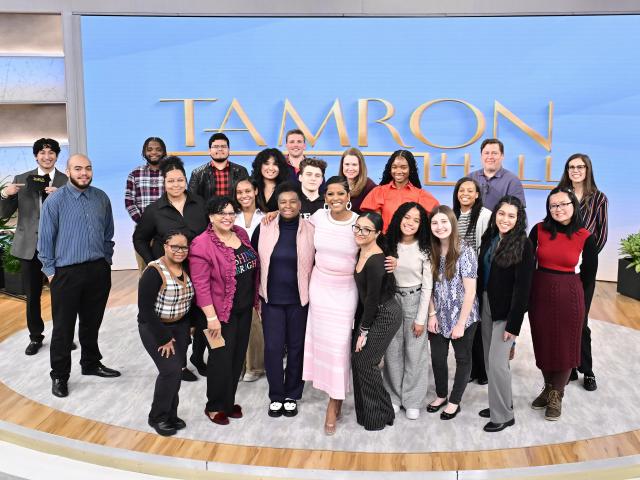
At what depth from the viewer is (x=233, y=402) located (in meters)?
4.07

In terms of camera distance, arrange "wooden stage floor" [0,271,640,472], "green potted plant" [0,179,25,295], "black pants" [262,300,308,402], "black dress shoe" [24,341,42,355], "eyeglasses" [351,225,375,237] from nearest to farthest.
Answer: "wooden stage floor" [0,271,640,472] < "eyeglasses" [351,225,375,237] < "black pants" [262,300,308,402] < "black dress shoe" [24,341,42,355] < "green potted plant" [0,179,25,295]

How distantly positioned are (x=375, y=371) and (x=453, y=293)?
64 centimetres

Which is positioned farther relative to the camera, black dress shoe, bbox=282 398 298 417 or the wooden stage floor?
black dress shoe, bbox=282 398 298 417

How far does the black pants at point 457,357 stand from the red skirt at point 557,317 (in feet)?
1.22

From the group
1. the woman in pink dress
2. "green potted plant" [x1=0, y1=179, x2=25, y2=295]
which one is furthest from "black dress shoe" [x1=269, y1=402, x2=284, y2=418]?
"green potted plant" [x1=0, y1=179, x2=25, y2=295]

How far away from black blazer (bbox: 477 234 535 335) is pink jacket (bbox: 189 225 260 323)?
1444 millimetres

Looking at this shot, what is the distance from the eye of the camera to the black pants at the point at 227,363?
12.8 ft

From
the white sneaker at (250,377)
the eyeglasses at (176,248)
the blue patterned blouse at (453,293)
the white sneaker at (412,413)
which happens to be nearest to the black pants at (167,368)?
the eyeglasses at (176,248)

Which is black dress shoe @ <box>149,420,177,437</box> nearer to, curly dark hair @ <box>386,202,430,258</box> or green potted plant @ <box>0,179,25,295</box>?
curly dark hair @ <box>386,202,430,258</box>

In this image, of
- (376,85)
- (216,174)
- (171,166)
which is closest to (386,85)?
(376,85)

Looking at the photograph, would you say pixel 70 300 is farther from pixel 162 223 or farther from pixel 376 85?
pixel 376 85

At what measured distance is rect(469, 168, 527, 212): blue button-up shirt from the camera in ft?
15.7

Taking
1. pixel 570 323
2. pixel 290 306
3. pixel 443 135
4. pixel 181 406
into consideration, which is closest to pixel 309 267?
pixel 290 306

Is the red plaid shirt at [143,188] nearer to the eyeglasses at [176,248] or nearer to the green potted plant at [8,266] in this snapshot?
the eyeglasses at [176,248]
